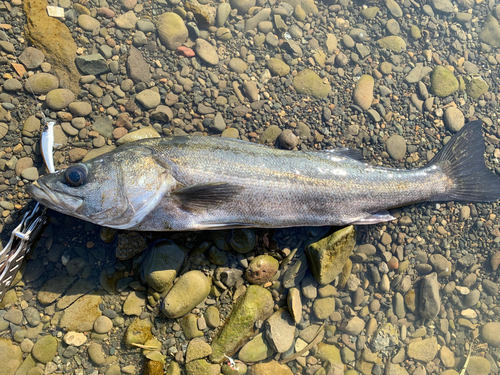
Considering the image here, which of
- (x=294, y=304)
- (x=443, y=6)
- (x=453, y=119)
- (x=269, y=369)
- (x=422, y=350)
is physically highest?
(x=443, y=6)

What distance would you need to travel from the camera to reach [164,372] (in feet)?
12.4

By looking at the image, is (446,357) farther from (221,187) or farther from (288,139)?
(221,187)

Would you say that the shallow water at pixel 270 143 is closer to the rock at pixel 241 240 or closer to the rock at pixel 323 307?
the rock at pixel 323 307

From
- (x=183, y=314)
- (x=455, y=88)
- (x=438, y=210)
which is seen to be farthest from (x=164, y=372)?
(x=455, y=88)

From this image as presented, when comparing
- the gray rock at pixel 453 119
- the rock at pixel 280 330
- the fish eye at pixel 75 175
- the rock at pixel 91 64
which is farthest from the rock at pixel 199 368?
the gray rock at pixel 453 119

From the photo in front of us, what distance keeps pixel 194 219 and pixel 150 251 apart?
941 mm

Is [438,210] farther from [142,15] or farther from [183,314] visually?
[142,15]

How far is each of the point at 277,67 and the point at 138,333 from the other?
446cm

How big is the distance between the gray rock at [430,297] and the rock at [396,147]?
6.43 ft

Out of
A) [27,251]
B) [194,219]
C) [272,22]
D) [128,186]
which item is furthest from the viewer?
[272,22]

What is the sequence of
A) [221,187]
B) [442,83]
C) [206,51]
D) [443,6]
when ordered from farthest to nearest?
[443,6]
[442,83]
[206,51]
[221,187]

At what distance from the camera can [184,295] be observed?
3.75m

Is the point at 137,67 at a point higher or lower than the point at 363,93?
lower

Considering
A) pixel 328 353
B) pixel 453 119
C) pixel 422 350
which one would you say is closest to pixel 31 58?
pixel 328 353
